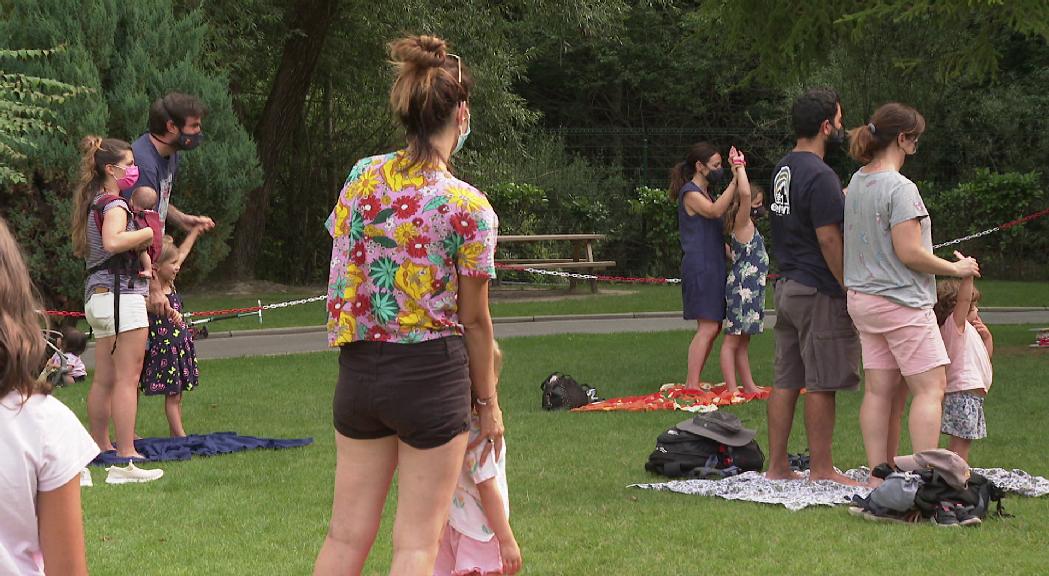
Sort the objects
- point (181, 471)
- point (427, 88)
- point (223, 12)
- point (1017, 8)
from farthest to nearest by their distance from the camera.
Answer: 1. point (223, 12)
2. point (1017, 8)
3. point (181, 471)
4. point (427, 88)

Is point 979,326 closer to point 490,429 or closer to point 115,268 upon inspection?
point 490,429

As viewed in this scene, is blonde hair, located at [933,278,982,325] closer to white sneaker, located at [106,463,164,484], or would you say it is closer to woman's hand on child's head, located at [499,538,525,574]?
woman's hand on child's head, located at [499,538,525,574]

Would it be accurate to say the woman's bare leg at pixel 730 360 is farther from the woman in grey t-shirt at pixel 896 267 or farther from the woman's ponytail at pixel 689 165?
the woman in grey t-shirt at pixel 896 267

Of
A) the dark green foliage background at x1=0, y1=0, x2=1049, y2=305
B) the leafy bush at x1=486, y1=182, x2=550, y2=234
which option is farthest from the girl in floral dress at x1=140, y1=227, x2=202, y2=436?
the leafy bush at x1=486, y1=182, x2=550, y2=234

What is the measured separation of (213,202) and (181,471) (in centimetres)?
834

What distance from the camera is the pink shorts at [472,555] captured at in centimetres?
469

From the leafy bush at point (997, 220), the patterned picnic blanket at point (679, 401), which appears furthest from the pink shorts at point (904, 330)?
the leafy bush at point (997, 220)

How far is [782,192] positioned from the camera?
6969 millimetres

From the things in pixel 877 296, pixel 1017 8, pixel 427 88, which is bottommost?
pixel 877 296

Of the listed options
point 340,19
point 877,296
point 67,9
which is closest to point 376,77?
point 340,19

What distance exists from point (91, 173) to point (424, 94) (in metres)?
4.27

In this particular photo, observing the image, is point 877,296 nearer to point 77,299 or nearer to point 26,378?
point 26,378

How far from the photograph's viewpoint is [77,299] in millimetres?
13875

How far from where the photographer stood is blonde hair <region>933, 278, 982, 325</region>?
7059 mm
